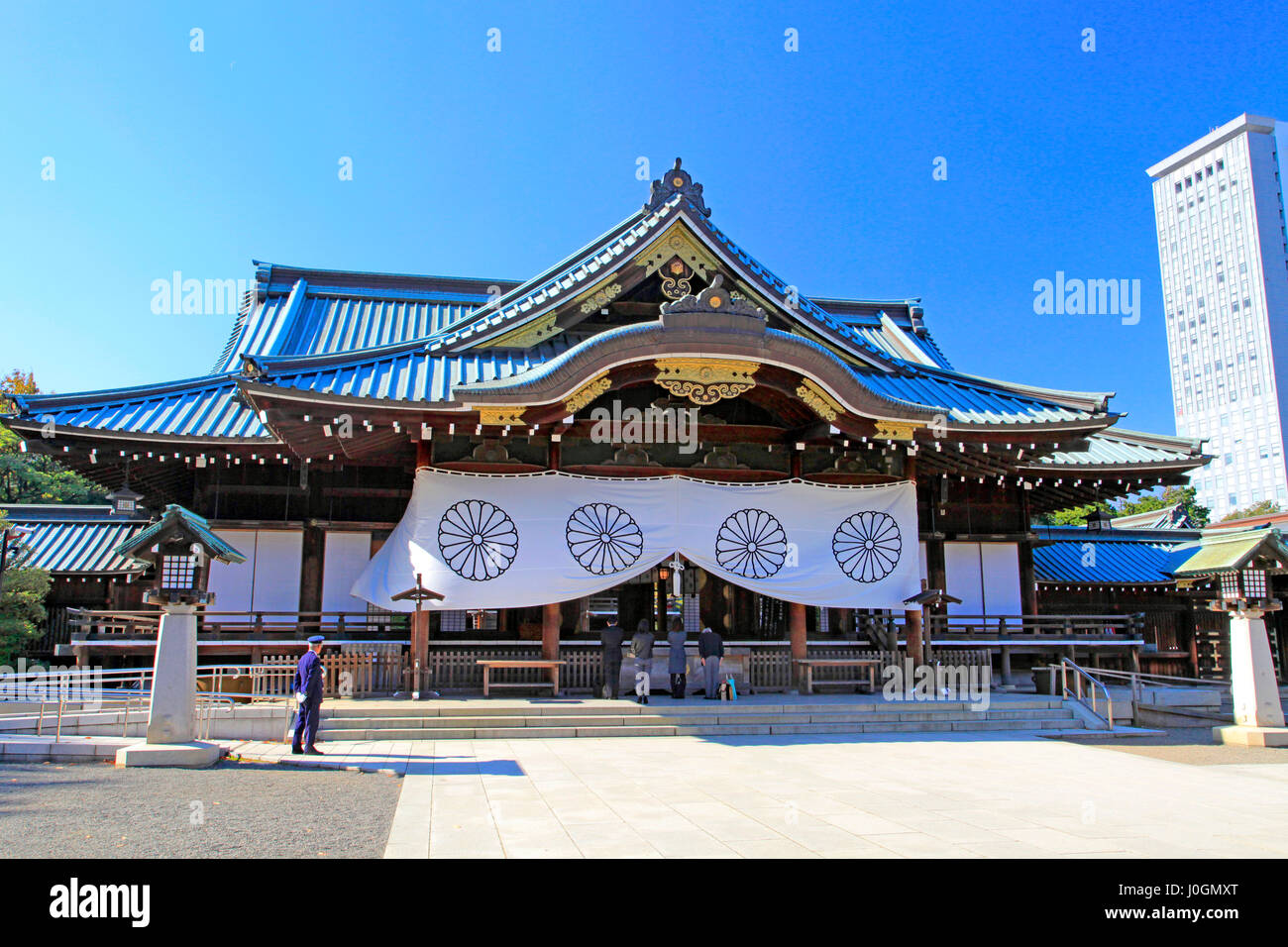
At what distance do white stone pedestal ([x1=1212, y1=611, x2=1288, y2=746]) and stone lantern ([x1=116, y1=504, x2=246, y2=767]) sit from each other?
1503 centimetres

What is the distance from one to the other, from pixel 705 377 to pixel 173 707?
9334mm

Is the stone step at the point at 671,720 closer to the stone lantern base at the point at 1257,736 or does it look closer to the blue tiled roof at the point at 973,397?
the stone lantern base at the point at 1257,736

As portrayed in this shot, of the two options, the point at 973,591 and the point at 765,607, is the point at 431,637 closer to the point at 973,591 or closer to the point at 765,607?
the point at 765,607

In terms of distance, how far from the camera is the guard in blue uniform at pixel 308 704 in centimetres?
1047

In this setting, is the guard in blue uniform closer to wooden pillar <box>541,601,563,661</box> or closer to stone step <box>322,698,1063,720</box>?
stone step <box>322,698,1063,720</box>

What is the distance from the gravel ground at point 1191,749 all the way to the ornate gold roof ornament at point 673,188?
11677mm

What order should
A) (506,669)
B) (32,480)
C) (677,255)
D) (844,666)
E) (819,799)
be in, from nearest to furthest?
(819,799) < (506,669) < (844,666) < (677,255) < (32,480)

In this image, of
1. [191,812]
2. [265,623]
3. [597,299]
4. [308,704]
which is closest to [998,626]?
[597,299]

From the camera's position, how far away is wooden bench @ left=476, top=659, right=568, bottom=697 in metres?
14.5

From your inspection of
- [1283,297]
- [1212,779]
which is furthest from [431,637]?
[1283,297]

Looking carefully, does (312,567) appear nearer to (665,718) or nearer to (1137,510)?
(665,718)

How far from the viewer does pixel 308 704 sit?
10.5m

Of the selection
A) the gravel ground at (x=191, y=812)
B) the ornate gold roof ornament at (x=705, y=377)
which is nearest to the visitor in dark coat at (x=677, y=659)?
the ornate gold roof ornament at (x=705, y=377)

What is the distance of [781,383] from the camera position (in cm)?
1543
